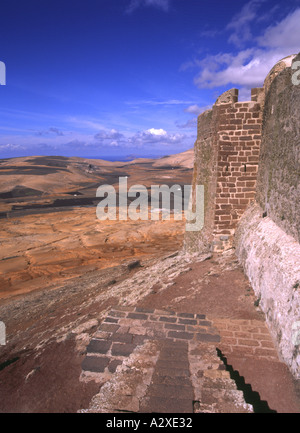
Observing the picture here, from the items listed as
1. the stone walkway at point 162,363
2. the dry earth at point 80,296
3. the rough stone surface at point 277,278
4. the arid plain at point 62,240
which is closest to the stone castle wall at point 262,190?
the rough stone surface at point 277,278

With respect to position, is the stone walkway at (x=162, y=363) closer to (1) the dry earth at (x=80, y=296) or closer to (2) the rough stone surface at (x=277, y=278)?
(1) the dry earth at (x=80, y=296)

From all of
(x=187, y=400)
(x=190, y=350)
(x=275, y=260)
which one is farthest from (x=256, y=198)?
(x=187, y=400)

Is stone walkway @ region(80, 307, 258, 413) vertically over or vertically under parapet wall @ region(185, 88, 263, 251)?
under

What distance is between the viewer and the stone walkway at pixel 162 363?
8.45ft

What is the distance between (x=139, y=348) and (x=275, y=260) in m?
2.45

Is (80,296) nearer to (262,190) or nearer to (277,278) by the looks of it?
(277,278)

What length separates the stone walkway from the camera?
2.58 metres

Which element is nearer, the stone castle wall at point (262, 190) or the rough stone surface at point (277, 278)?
the rough stone surface at point (277, 278)

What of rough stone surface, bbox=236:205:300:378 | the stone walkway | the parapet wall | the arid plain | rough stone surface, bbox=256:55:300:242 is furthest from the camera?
the arid plain

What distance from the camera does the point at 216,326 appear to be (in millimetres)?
4234

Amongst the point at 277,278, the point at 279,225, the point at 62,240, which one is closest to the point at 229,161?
the point at 279,225

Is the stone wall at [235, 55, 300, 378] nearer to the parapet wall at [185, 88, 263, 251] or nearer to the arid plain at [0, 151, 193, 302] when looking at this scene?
the parapet wall at [185, 88, 263, 251]

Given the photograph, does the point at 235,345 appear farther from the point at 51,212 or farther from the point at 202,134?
the point at 51,212

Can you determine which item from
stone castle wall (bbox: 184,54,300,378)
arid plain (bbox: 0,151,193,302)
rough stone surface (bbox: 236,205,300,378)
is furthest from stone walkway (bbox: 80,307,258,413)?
arid plain (bbox: 0,151,193,302)
